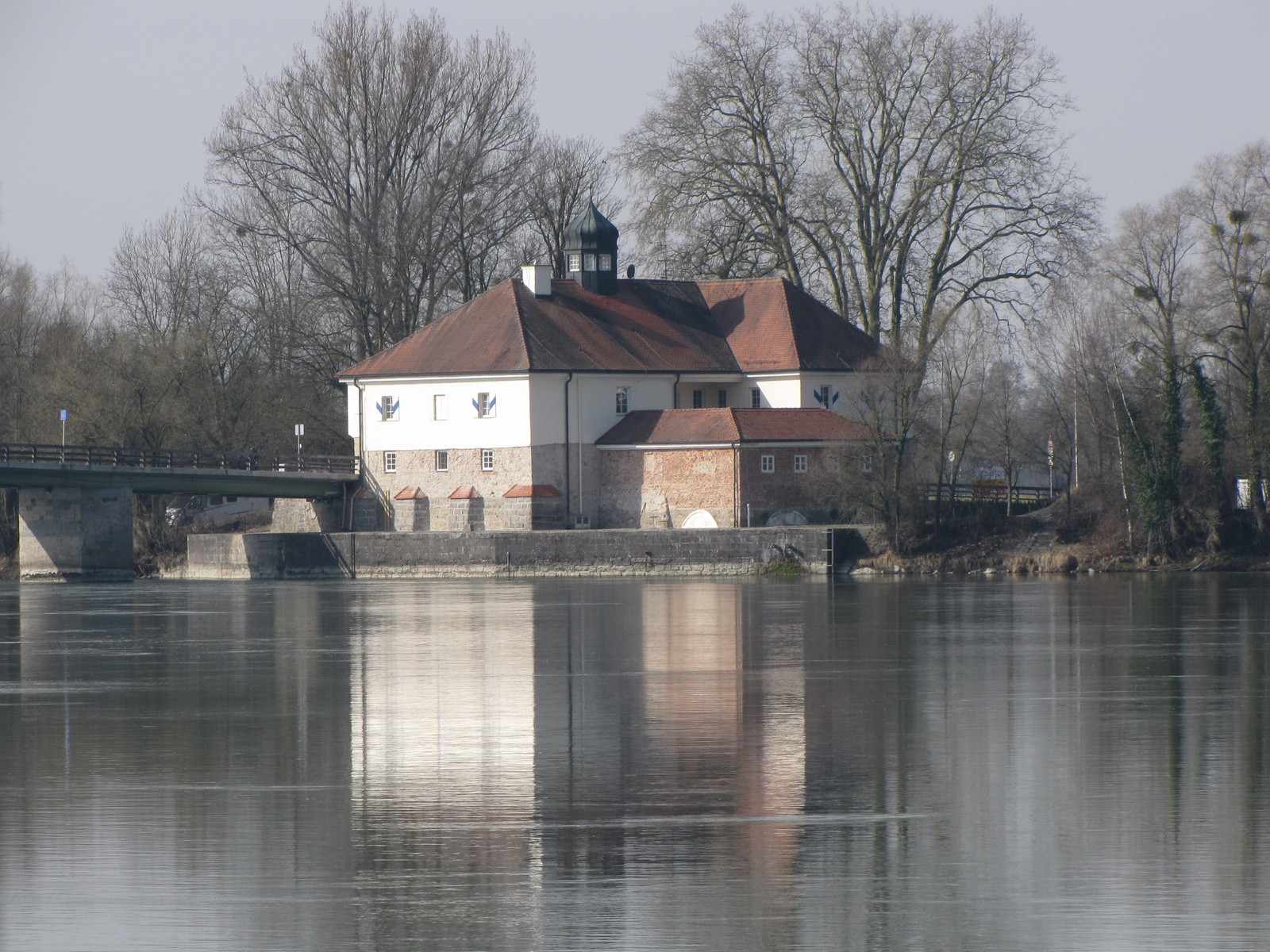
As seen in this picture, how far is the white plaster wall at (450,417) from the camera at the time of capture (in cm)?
5516

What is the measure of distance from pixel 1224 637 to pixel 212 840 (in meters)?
18.0

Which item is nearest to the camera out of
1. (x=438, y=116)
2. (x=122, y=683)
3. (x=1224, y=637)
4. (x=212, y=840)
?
(x=212, y=840)

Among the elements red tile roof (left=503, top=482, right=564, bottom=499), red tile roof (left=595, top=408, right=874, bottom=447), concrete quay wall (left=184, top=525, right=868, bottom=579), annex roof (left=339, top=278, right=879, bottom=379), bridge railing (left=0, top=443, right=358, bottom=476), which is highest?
annex roof (left=339, top=278, right=879, bottom=379)

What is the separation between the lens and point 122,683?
20844 mm

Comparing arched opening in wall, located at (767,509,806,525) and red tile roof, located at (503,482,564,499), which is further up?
red tile roof, located at (503,482,564,499)

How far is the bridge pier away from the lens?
52.9 metres

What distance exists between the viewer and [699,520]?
52.9m

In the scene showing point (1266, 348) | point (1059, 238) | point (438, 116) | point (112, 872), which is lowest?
point (112, 872)

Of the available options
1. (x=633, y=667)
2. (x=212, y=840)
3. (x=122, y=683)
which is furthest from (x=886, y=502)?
(x=212, y=840)

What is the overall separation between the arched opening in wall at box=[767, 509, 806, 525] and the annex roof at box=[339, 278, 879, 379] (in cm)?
649

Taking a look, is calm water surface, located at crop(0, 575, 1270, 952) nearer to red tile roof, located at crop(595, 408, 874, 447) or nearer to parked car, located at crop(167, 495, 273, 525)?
red tile roof, located at crop(595, 408, 874, 447)

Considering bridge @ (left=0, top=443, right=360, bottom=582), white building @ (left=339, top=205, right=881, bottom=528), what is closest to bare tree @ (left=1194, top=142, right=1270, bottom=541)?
white building @ (left=339, top=205, right=881, bottom=528)

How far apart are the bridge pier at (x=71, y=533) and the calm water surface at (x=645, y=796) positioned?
28.5m

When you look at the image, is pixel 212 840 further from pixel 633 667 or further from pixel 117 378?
pixel 117 378
